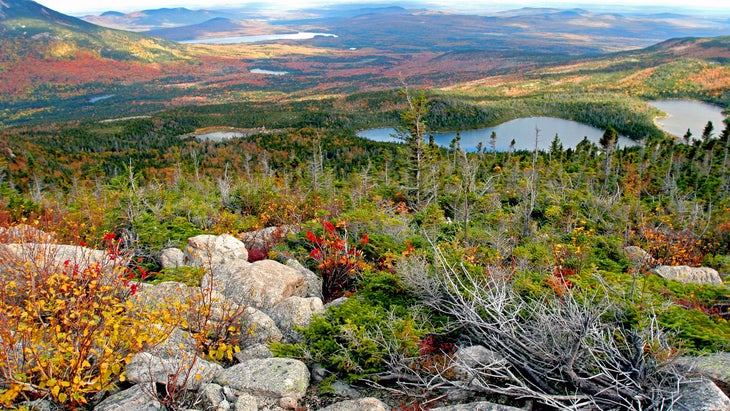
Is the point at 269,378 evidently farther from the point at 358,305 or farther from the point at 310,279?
the point at 310,279

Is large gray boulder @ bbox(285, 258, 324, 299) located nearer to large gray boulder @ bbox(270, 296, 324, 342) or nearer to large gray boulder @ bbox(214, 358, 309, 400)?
large gray boulder @ bbox(270, 296, 324, 342)

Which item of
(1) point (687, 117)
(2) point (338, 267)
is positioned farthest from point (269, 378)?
(1) point (687, 117)

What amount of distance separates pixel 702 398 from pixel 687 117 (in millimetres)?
143246

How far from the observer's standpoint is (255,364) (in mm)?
5719

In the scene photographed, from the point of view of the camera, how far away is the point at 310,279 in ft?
30.7

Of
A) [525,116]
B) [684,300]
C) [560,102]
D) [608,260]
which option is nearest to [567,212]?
[608,260]

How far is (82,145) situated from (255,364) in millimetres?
105275

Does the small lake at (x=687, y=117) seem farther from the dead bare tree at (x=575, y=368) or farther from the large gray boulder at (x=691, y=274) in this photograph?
the dead bare tree at (x=575, y=368)

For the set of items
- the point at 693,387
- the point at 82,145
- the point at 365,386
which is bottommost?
the point at 82,145

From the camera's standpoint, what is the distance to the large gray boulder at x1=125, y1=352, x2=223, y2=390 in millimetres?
5227

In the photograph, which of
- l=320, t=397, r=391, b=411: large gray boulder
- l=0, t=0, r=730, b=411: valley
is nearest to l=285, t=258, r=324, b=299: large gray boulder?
l=0, t=0, r=730, b=411: valley

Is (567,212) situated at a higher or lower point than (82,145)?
higher

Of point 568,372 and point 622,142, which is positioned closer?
point 568,372

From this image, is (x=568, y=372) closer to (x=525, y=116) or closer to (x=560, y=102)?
(x=525, y=116)
